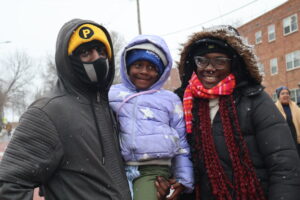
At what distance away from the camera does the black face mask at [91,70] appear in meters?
2.14

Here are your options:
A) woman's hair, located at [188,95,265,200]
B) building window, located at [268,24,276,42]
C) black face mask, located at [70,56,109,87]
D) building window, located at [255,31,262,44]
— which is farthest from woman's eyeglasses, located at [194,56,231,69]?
building window, located at [255,31,262,44]

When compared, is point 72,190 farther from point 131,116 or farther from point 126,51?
point 126,51

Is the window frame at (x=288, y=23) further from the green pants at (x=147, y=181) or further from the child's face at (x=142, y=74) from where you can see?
the green pants at (x=147, y=181)

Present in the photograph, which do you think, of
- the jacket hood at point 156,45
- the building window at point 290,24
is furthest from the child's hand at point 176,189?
the building window at point 290,24

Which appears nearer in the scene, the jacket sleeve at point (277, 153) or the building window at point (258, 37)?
the jacket sleeve at point (277, 153)

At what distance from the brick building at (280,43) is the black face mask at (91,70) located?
23.1 m

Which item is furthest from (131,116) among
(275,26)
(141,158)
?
(275,26)

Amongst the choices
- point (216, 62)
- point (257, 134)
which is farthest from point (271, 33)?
point (257, 134)

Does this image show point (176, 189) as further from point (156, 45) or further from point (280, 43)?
point (280, 43)

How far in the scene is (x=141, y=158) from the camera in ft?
8.05

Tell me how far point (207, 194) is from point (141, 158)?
1.99ft

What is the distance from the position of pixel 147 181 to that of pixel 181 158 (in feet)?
Answer: 1.23

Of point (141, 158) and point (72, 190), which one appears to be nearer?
point (72, 190)

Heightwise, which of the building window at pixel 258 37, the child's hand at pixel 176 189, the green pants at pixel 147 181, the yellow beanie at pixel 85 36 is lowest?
the child's hand at pixel 176 189
